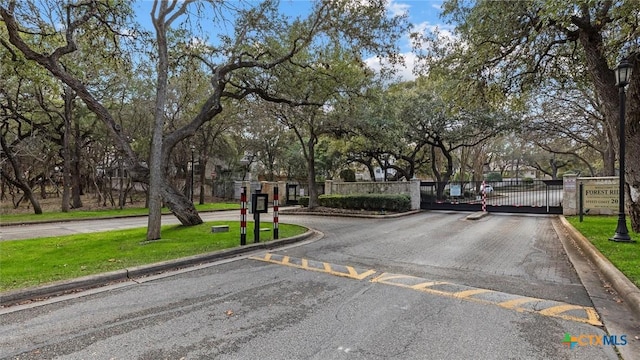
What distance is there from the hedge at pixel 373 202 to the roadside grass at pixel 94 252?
8.17m

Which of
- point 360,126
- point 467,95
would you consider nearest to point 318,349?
point 467,95

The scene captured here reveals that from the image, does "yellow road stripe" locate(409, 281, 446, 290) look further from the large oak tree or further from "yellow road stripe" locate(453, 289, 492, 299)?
the large oak tree

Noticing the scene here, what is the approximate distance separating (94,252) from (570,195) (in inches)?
677

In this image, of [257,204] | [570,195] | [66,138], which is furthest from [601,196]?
[66,138]

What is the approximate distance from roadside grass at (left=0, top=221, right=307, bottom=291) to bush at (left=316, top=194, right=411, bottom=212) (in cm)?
817

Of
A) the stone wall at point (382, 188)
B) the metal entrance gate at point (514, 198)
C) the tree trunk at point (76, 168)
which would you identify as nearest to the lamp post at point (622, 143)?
the metal entrance gate at point (514, 198)

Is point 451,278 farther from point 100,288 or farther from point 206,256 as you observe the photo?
point 100,288

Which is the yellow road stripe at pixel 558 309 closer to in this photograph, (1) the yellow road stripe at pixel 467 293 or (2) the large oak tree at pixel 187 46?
(1) the yellow road stripe at pixel 467 293

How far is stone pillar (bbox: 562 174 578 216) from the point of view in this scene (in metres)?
14.0

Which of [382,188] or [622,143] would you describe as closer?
[622,143]

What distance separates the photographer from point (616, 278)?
4773 millimetres

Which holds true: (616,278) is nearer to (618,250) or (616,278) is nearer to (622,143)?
(618,250)

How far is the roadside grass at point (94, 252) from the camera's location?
17.3 feet

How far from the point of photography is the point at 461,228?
11242 millimetres
